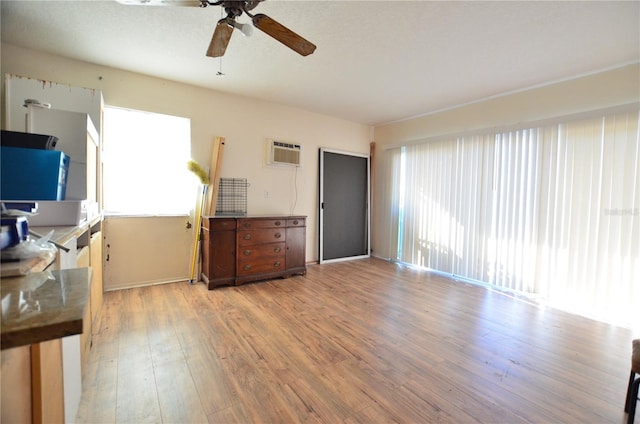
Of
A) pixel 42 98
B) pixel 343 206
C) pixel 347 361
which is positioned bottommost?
pixel 347 361

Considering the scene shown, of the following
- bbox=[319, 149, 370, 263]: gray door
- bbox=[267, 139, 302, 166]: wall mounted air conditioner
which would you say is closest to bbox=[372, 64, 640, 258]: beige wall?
bbox=[319, 149, 370, 263]: gray door

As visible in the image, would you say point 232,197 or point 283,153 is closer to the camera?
point 232,197

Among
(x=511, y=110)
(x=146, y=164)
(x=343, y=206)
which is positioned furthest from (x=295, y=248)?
(x=511, y=110)

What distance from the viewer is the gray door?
4734 mm

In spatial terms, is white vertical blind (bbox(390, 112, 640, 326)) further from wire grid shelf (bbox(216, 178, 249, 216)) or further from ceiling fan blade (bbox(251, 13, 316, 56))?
ceiling fan blade (bbox(251, 13, 316, 56))

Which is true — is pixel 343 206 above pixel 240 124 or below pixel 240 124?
below

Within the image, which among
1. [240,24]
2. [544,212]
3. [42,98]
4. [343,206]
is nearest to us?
[240,24]

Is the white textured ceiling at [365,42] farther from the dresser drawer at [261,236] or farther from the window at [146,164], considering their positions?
the dresser drawer at [261,236]

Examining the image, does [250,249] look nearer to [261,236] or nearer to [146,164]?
[261,236]

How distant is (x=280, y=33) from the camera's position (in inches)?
67.6

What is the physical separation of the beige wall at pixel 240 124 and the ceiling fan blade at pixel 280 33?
2220mm

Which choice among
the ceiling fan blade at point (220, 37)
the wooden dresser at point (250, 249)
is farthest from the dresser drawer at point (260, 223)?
the ceiling fan blade at point (220, 37)

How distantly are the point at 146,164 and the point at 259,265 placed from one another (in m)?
1.85

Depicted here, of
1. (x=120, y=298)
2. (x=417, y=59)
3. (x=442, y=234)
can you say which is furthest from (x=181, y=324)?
(x=442, y=234)
